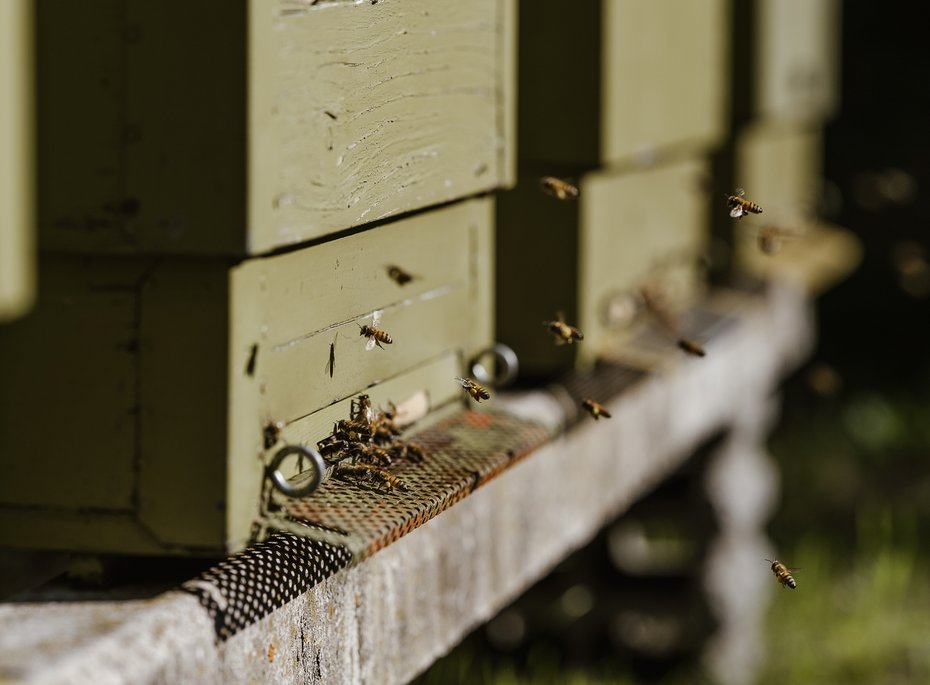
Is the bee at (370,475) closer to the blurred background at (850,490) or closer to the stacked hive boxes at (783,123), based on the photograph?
the stacked hive boxes at (783,123)

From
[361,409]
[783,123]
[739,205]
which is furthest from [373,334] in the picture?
[783,123]

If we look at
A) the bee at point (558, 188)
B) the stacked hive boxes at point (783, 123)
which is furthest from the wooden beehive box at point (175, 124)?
the stacked hive boxes at point (783, 123)

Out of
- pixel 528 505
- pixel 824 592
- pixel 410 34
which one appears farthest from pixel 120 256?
pixel 824 592

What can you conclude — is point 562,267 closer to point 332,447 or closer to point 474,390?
point 474,390

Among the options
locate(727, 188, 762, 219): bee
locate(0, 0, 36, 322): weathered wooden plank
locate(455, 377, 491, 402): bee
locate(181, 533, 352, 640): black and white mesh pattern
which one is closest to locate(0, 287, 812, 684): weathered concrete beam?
locate(181, 533, 352, 640): black and white mesh pattern

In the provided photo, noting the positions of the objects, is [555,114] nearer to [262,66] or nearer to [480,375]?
[480,375]

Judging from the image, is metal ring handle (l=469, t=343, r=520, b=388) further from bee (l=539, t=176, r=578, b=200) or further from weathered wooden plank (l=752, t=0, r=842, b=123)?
weathered wooden plank (l=752, t=0, r=842, b=123)
